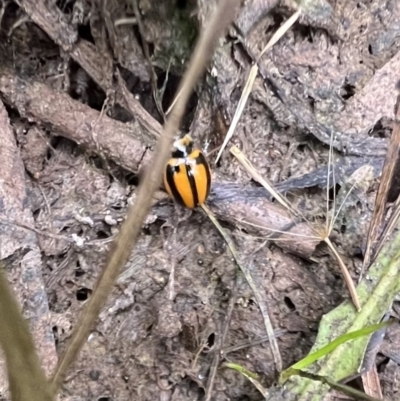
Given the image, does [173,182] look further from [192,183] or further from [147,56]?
[147,56]

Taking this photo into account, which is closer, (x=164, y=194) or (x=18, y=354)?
(x=18, y=354)

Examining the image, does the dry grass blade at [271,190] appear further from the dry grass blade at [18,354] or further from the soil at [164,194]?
the dry grass blade at [18,354]

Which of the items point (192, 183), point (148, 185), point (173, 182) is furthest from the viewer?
point (173, 182)

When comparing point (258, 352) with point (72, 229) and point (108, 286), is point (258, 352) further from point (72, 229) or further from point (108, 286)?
point (108, 286)

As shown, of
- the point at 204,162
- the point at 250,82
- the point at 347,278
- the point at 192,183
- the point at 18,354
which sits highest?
the point at 250,82

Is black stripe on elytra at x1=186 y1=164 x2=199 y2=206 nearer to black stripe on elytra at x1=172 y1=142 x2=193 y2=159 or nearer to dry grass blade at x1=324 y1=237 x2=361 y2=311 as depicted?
black stripe on elytra at x1=172 y1=142 x2=193 y2=159

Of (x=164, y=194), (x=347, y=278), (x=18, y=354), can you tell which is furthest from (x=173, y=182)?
(x=18, y=354)

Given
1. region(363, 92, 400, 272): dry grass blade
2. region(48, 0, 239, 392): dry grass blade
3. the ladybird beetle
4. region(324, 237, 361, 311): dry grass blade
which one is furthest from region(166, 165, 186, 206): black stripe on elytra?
region(48, 0, 239, 392): dry grass blade

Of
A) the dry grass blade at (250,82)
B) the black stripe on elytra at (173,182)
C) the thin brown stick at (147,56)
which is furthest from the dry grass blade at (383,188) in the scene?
the thin brown stick at (147,56)
